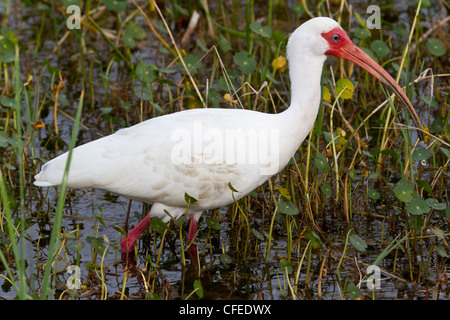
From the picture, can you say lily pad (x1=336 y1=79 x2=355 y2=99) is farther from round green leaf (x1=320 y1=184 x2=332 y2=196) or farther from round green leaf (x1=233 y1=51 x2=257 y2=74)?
round green leaf (x1=233 y1=51 x2=257 y2=74)

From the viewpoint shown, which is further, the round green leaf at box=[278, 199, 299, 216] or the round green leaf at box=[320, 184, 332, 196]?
the round green leaf at box=[320, 184, 332, 196]

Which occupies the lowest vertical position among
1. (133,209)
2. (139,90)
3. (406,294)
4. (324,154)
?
(406,294)

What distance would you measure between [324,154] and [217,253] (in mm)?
986

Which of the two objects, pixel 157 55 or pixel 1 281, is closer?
pixel 1 281

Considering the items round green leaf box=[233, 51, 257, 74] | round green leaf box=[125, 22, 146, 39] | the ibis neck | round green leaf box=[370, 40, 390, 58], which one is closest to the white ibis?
the ibis neck

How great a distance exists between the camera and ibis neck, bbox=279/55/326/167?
4.80 m

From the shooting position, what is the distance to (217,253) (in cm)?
531

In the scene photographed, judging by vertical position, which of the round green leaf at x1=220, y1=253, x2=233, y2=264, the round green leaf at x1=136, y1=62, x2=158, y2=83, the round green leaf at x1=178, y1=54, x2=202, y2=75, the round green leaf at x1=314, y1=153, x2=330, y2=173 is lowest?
the round green leaf at x1=220, y1=253, x2=233, y2=264

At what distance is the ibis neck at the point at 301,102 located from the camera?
A: 189 inches

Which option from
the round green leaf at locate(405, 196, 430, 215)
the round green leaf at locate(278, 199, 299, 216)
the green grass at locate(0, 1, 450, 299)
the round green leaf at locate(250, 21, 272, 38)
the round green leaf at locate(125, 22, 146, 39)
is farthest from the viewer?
the round green leaf at locate(125, 22, 146, 39)

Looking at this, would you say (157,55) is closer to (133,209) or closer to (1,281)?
(133,209)

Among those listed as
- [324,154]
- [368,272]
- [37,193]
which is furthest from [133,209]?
[368,272]

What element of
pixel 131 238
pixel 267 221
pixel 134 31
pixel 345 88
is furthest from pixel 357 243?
pixel 134 31

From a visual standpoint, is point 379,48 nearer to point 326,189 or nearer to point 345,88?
point 345,88
